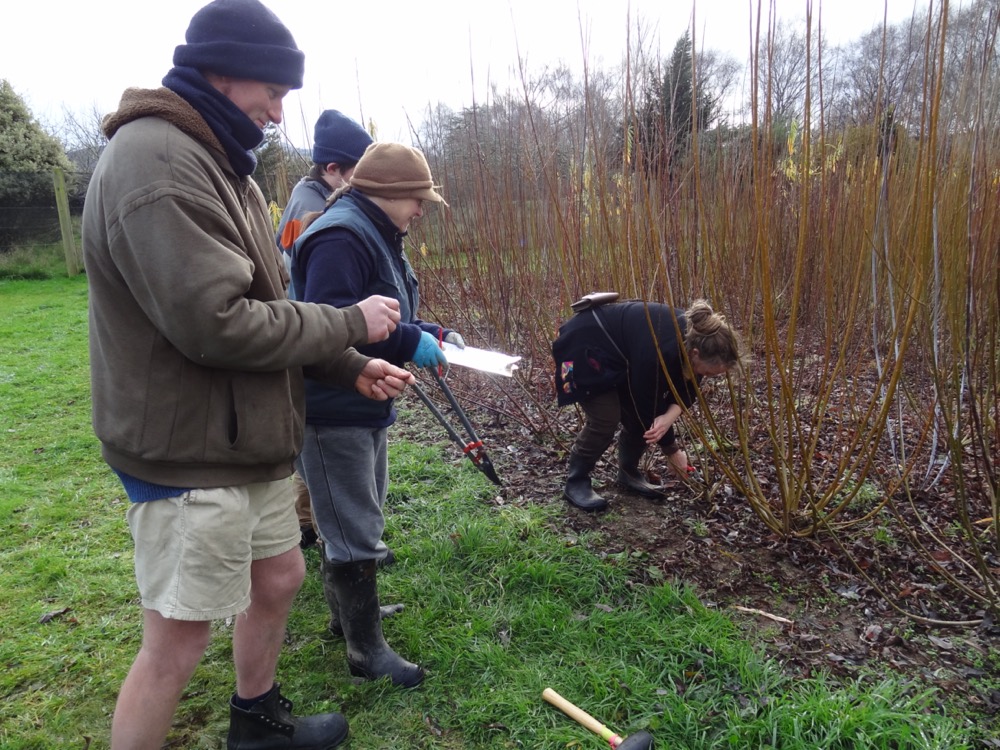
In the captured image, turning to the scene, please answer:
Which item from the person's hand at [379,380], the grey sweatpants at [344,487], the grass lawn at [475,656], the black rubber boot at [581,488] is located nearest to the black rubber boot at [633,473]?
the black rubber boot at [581,488]

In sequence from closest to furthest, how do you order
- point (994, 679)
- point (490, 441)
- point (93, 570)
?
1. point (994, 679)
2. point (93, 570)
3. point (490, 441)

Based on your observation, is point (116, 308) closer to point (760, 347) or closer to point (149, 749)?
point (149, 749)

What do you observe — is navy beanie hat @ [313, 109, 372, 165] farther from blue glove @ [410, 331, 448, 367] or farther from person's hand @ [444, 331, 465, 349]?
blue glove @ [410, 331, 448, 367]

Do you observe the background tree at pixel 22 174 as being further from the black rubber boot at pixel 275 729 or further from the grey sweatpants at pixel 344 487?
the black rubber boot at pixel 275 729

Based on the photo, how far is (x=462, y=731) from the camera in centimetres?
195

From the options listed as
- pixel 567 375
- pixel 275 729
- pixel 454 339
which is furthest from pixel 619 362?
pixel 275 729

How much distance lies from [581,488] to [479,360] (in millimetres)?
1484

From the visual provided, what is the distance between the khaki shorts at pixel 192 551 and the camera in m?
1.30

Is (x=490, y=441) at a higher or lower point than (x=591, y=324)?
lower

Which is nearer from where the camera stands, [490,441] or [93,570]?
[93,570]

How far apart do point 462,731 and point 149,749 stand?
91cm

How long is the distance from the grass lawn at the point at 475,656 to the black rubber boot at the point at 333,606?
0.05 meters

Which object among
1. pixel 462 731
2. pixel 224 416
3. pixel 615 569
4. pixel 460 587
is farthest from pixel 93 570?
pixel 615 569

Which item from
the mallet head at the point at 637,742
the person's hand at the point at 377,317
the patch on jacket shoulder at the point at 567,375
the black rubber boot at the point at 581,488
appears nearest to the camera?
the person's hand at the point at 377,317
